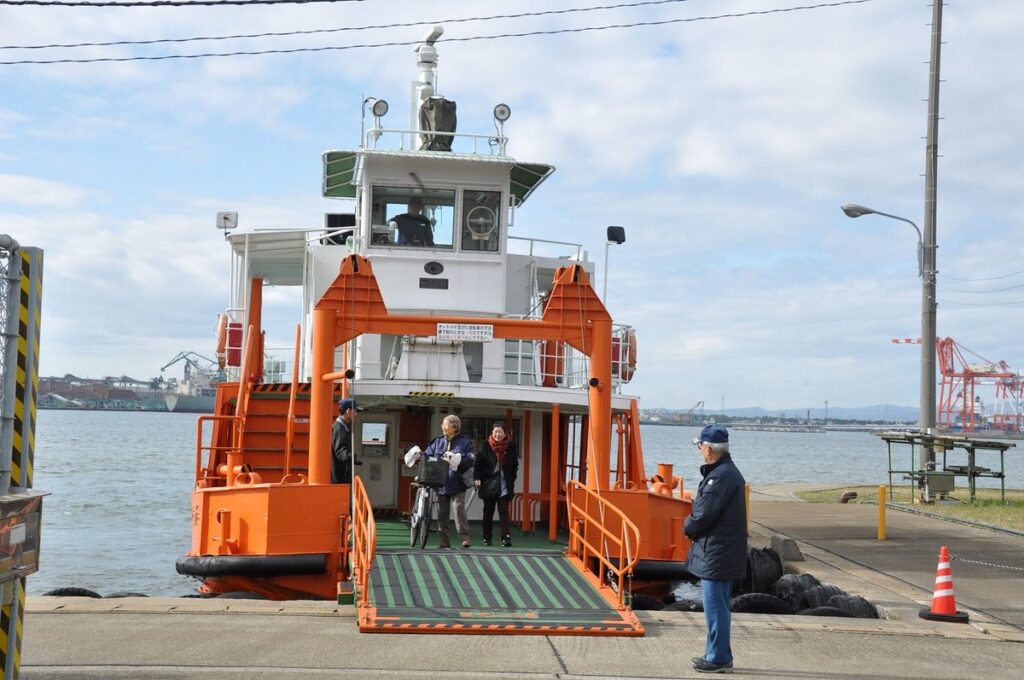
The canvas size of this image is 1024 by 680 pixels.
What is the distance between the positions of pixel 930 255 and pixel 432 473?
56.0 feet

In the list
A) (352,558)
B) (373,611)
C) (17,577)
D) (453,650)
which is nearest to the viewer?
(17,577)

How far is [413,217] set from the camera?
15.1 m

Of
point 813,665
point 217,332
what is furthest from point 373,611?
point 217,332

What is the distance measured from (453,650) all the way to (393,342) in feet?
25.0

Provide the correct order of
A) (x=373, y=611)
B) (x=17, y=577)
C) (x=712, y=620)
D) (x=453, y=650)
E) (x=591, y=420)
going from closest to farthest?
1. (x=17, y=577)
2. (x=712, y=620)
3. (x=453, y=650)
4. (x=373, y=611)
5. (x=591, y=420)

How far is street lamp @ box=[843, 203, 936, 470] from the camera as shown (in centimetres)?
2442

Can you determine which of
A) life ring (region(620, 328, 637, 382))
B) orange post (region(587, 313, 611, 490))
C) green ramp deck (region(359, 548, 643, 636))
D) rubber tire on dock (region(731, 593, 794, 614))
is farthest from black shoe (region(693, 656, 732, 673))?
life ring (region(620, 328, 637, 382))

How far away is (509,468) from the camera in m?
13.2

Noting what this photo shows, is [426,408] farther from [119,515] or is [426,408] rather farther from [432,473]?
[119,515]

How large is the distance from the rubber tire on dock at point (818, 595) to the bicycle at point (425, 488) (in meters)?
4.05

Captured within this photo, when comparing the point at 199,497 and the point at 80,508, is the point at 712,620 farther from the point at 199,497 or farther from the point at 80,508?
the point at 80,508

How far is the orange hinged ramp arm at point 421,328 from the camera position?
37.4ft

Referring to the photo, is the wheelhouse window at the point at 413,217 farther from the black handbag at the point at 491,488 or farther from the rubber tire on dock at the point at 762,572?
the rubber tire on dock at the point at 762,572

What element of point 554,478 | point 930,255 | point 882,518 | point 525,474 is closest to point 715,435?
point 554,478
